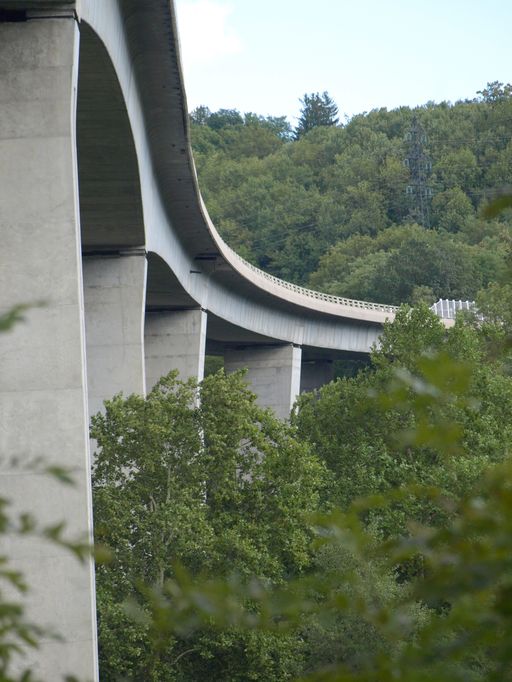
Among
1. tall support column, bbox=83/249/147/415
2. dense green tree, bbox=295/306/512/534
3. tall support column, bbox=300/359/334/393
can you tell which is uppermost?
tall support column, bbox=83/249/147/415

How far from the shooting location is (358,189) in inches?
6427

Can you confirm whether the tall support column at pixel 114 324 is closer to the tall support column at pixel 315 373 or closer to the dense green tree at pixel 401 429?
the dense green tree at pixel 401 429

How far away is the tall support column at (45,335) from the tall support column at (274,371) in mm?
53728

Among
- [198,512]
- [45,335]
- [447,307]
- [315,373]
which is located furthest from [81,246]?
[447,307]

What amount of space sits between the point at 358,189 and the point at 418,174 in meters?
8.26

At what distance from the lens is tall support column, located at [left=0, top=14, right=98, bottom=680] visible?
19.4m

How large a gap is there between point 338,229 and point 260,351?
80.1 meters

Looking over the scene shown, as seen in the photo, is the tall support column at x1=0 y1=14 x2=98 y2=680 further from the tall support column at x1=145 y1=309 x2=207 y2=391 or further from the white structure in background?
the white structure in background

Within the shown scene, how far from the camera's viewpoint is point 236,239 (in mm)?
154000

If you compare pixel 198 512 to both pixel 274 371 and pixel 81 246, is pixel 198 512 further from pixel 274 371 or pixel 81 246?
pixel 274 371

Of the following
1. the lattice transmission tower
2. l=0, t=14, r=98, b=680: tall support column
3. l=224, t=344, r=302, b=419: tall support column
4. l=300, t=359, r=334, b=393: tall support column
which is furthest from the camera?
the lattice transmission tower

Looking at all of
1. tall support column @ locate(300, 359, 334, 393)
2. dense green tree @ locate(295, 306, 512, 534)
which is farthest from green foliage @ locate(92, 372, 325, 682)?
tall support column @ locate(300, 359, 334, 393)

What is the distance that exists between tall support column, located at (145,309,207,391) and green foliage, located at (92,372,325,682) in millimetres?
22390

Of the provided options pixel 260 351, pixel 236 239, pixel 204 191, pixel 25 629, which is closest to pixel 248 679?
pixel 25 629
